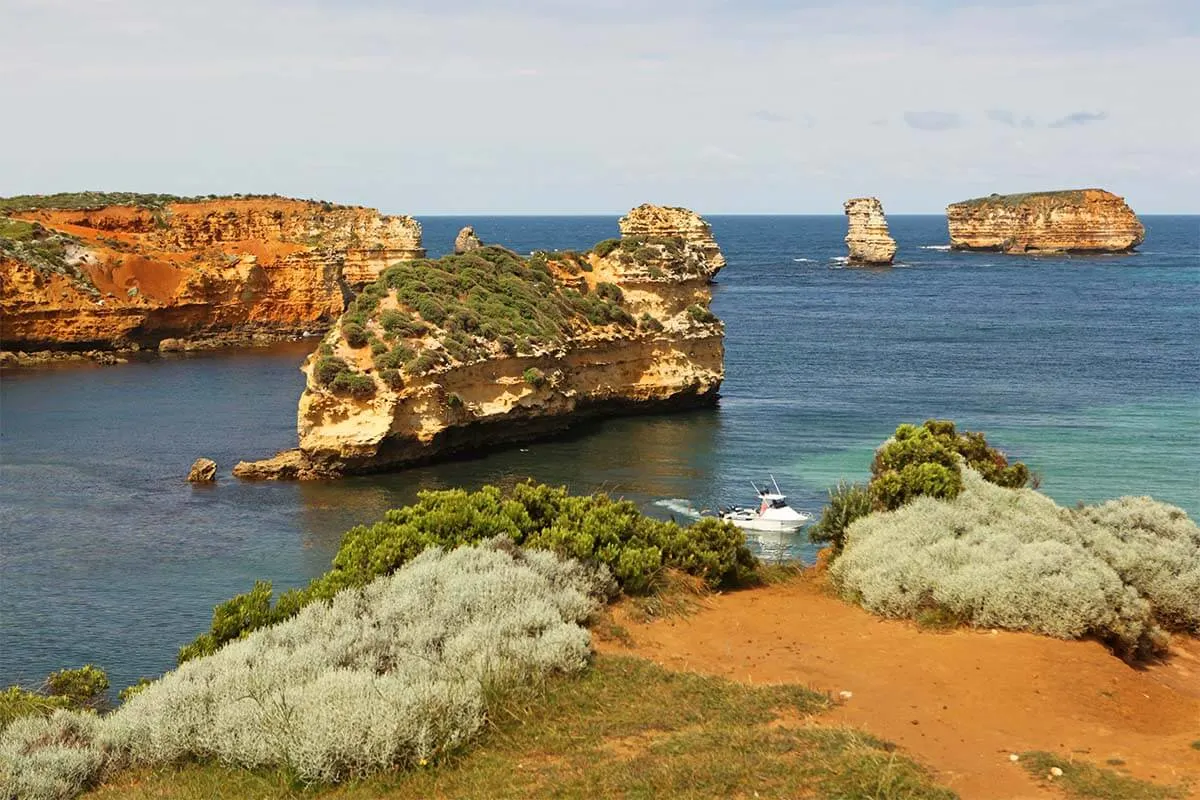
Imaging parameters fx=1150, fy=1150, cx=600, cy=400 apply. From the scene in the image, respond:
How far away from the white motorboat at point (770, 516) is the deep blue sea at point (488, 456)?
1.34 meters

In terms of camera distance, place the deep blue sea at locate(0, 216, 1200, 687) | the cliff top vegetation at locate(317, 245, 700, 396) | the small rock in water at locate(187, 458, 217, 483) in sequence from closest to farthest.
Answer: the deep blue sea at locate(0, 216, 1200, 687) → the small rock in water at locate(187, 458, 217, 483) → the cliff top vegetation at locate(317, 245, 700, 396)

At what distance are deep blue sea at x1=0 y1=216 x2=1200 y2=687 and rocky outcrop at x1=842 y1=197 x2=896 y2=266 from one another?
62.2 m

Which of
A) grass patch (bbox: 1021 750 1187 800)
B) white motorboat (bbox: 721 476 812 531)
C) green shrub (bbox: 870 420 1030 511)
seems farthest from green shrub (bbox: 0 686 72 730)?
white motorboat (bbox: 721 476 812 531)

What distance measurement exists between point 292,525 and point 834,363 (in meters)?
40.6

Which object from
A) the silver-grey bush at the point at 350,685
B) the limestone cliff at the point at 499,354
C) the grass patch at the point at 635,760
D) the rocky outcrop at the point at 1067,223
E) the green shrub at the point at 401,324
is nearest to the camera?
the grass patch at the point at 635,760

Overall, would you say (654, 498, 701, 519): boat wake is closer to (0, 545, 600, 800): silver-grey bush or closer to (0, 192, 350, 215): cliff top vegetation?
(0, 545, 600, 800): silver-grey bush

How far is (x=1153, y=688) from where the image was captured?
50.2 feet

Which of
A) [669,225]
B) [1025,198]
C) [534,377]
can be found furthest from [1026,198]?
[534,377]

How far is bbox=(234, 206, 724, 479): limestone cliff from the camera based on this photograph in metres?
41.7

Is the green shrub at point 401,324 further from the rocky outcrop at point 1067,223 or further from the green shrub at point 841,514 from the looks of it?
the rocky outcrop at point 1067,223

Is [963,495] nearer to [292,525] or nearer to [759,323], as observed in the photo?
[292,525]

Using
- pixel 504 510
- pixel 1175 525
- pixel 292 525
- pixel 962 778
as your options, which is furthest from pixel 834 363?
pixel 962 778

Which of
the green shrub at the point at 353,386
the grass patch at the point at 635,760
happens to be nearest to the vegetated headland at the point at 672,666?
the grass patch at the point at 635,760

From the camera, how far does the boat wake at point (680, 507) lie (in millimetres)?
35906
